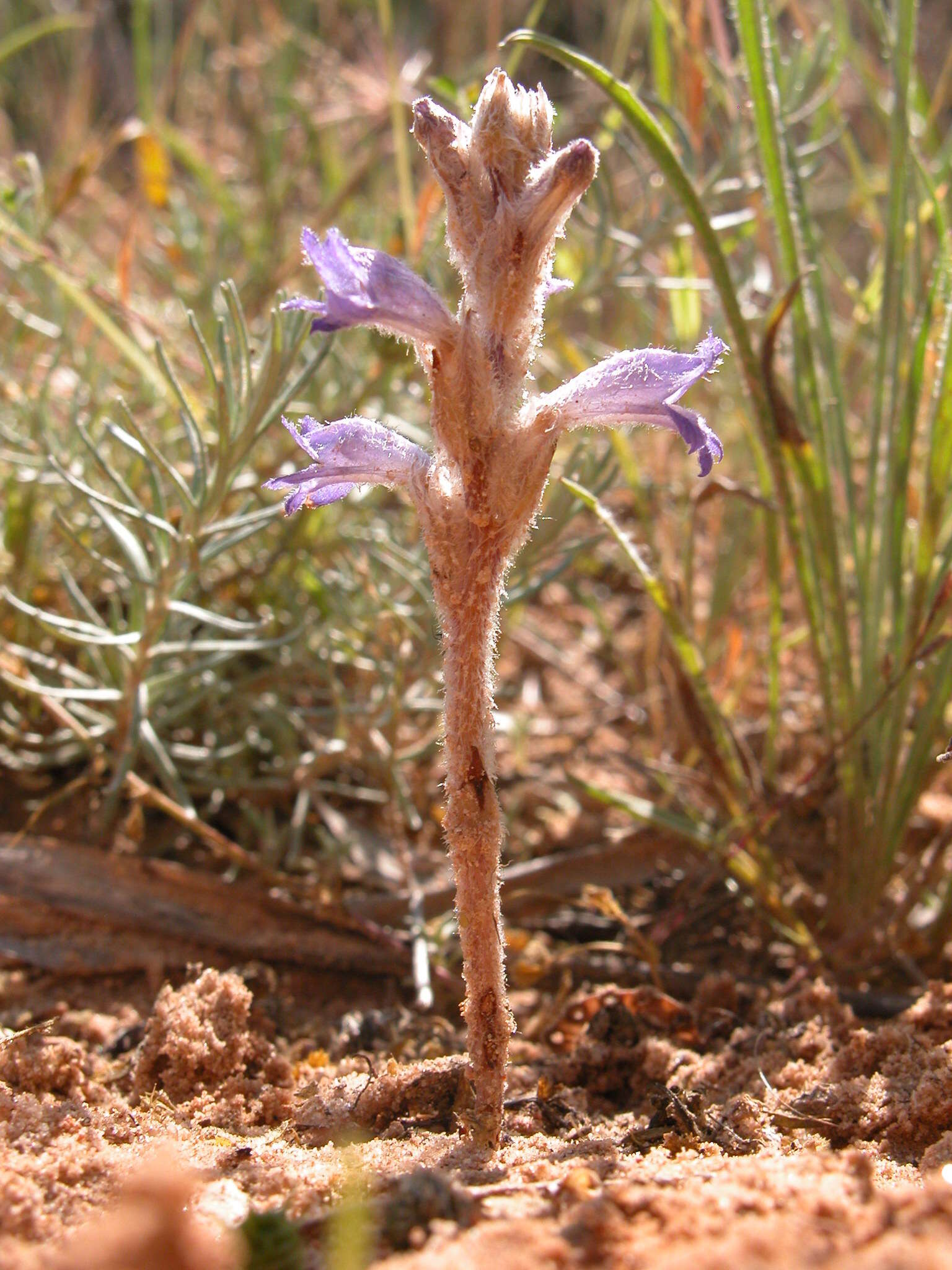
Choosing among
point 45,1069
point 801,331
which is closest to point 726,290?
point 801,331

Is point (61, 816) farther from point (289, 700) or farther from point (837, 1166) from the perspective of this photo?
point (837, 1166)

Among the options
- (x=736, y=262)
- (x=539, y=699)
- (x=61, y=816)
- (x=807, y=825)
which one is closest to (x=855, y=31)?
(x=736, y=262)

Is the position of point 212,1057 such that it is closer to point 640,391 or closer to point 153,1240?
point 153,1240

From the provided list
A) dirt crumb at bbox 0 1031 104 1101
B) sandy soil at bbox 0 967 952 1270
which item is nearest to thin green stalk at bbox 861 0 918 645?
sandy soil at bbox 0 967 952 1270

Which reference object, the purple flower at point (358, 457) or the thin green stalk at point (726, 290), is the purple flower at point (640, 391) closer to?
the purple flower at point (358, 457)

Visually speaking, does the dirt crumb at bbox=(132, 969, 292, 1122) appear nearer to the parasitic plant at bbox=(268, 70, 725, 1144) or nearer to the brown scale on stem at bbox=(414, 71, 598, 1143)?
the parasitic plant at bbox=(268, 70, 725, 1144)
